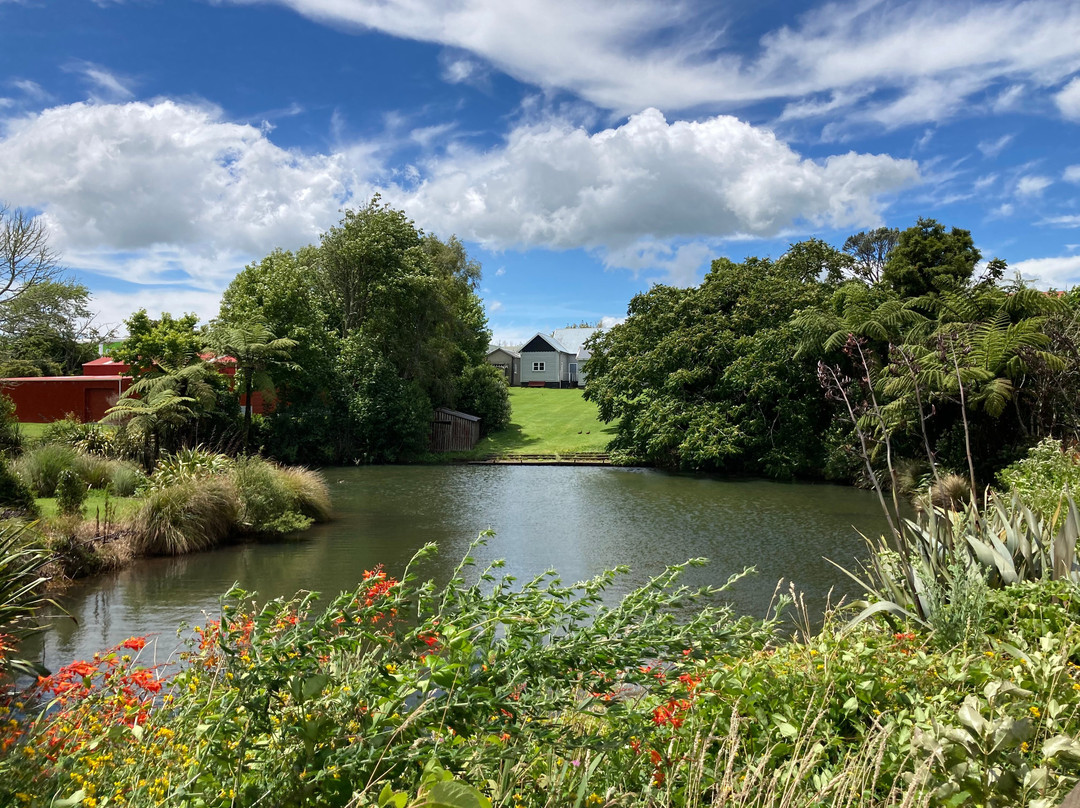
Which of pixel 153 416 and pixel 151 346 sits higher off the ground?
pixel 151 346

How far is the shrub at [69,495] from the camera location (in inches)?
444

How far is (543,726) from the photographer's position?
2.45m

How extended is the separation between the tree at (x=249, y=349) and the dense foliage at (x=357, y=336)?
1.16m

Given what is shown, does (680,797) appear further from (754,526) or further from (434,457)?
(434,457)

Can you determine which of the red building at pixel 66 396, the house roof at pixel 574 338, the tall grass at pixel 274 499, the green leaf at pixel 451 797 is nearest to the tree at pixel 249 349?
the red building at pixel 66 396

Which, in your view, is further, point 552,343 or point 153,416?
point 552,343

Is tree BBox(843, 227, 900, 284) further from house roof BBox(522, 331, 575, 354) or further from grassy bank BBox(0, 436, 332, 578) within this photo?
grassy bank BBox(0, 436, 332, 578)

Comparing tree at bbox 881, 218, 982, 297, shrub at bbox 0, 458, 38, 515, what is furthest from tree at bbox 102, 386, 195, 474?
tree at bbox 881, 218, 982, 297

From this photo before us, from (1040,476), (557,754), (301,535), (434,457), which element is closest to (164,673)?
(557,754)

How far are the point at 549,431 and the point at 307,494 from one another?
20.7 meters

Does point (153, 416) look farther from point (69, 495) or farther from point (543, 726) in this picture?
point (543, 726)

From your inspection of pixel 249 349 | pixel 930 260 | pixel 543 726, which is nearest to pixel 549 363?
pixel 249 349

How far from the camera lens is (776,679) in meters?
3.14

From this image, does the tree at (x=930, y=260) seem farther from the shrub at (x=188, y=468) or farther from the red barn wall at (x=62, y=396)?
the red barn wall at (x=62, y=396)
